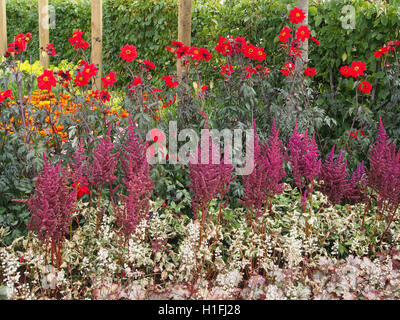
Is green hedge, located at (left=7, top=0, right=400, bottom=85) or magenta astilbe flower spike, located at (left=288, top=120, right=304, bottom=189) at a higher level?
green hedge, located at (left=7, top=0, right=400, bottom=85)

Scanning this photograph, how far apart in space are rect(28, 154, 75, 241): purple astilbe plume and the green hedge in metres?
3.41

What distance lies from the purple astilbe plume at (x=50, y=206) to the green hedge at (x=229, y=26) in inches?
134

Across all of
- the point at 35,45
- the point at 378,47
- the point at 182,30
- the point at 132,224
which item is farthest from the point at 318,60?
the point at 35,45

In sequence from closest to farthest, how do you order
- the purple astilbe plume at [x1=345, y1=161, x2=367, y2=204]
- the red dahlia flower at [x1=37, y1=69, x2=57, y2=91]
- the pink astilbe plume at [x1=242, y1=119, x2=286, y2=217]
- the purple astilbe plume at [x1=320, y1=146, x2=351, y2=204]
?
the pink astilbe plume at [x1=242, y1=119, x2=286, y2=217], the purple astilbe plume at [x1=320, y1=146, x2=351, y2=204], the red dahlia flower at [x1=37, y1=69, x2=57, y2=91], the purple astilbe plume at [x1=345, y1=161, x2=367, y2=204]

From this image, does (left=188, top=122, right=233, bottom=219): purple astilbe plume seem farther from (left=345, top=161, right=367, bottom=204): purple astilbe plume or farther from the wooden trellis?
the wooden trellis

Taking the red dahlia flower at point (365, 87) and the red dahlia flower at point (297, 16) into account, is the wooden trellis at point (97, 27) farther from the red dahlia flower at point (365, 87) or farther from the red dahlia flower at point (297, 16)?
the red dahlia flower at point (365, 87)

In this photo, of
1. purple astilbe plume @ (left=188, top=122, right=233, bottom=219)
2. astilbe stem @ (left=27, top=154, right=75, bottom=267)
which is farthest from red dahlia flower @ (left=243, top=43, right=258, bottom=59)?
astilbe stem @ (left=27, top=154, right=75, bottom=267)

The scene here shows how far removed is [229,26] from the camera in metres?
6.42

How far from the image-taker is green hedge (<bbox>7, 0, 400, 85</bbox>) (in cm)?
499

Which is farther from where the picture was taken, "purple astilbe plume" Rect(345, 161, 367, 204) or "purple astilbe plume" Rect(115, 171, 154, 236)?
"purple astilbe plume" Rect(345, 161, 367, 204)

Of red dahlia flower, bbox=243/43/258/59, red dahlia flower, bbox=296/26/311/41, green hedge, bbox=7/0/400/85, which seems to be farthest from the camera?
green hedge, bbox=7/0/400/85

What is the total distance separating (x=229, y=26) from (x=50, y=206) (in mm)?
4726

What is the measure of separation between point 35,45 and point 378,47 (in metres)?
9.44
